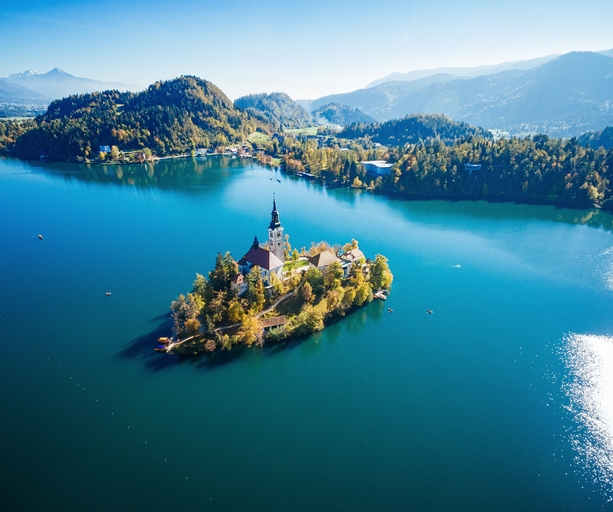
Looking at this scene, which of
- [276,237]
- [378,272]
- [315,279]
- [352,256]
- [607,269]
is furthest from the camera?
[607,269]

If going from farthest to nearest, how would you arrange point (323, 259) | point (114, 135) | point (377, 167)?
1. point (114, 135)
2. point (377, 167)
3. point (323, 259)

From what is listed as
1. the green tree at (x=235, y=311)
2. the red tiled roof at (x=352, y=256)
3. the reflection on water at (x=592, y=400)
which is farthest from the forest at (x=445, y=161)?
the green tree at (x=235, y=311)

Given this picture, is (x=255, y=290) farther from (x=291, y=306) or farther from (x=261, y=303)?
(x=291, y=306)

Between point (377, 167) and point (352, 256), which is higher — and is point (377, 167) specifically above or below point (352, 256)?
above

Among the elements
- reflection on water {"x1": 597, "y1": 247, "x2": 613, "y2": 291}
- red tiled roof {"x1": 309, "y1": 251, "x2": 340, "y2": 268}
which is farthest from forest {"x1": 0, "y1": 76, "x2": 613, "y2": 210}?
red tiled roof {"x1": 309, "y1": 251, "x2": 340, "y2": 268}

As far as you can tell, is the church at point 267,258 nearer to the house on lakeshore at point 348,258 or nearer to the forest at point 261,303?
the forest at point 261,303

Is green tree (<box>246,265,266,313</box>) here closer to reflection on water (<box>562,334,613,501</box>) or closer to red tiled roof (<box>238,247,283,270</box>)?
red tiled roof (<box>238,247,283,270</box>)

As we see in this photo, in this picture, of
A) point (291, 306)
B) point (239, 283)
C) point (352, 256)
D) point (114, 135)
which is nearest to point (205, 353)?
point (239, 283)
